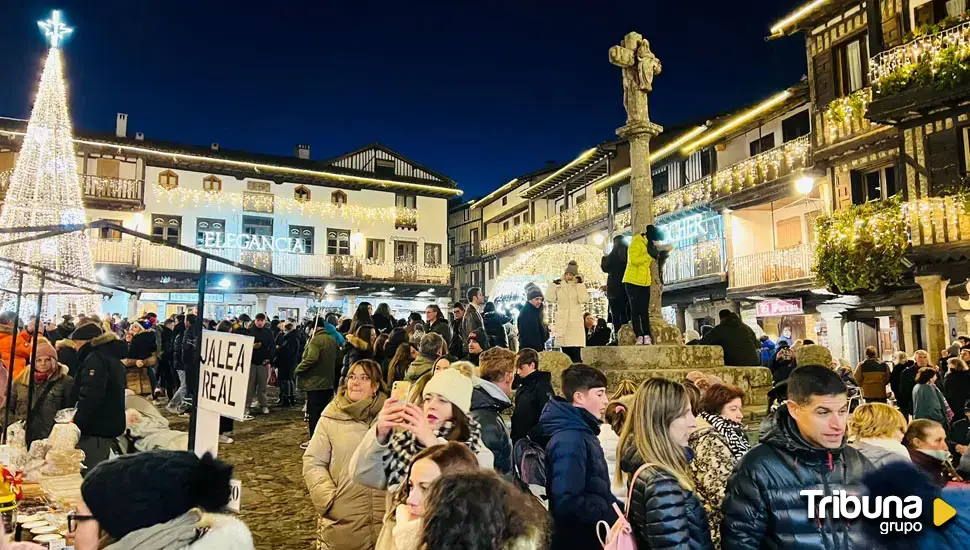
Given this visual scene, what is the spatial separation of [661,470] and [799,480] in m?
0.61

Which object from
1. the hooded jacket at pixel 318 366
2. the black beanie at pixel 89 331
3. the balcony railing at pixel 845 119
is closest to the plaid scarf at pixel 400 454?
the black beanie at pixel 89 331

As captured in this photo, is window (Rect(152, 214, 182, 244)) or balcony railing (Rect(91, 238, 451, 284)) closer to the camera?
balcony railing (Rect(91, 238, 451, 284))

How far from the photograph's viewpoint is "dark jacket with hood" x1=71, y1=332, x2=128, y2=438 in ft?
19.3

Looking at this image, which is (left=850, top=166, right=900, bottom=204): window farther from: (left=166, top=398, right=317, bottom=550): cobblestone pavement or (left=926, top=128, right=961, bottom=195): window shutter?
(left=166, top=398, right=317, bottom=550): cobblestone pavement

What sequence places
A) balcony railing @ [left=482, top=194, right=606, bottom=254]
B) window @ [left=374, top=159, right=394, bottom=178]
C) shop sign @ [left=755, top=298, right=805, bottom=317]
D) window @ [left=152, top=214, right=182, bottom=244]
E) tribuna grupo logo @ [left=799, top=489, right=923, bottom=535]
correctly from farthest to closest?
window @ [left=374, top=159, right=394, bottom=178] < balcony railing @ [left=482, top=194, right=606, bottom=254] < window @ [left=152, top=214, right=182, bottom=244] < shop sign @ [left=755, top=298, right=805, bottom=317] < tribuna grupo logo @ [left=799, top=489, right=923, bottom=535]

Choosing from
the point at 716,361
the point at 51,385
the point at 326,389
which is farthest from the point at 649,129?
the point at 51,385

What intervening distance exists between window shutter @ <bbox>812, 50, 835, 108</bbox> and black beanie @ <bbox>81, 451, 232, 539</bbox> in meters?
23.1

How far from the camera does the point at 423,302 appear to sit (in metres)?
40.7

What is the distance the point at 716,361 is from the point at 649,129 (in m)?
4.33

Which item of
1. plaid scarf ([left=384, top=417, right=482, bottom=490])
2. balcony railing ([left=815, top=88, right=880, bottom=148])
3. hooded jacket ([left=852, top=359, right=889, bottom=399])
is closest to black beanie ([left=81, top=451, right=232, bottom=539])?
plaid scarf ([left=384, top=417, right=482, bottom=490])

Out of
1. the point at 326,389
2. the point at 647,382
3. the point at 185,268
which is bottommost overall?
the point at 326,389

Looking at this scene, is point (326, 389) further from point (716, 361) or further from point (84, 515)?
point (84, 515)

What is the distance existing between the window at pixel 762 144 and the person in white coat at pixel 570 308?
1567 cm

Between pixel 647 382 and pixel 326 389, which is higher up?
pixel 647 382
